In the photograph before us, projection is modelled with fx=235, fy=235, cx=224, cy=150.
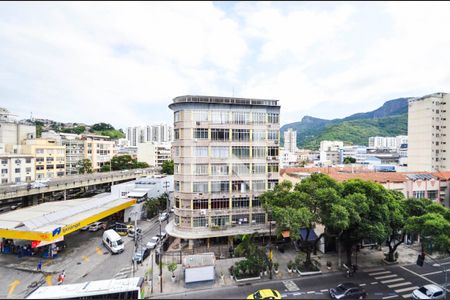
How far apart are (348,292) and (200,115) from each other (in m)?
25.4

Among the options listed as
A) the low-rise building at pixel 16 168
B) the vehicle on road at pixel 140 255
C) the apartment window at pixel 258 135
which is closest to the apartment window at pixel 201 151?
the apartment window at pixel 258 135

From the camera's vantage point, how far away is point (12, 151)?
6344cm

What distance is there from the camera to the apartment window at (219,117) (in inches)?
1289

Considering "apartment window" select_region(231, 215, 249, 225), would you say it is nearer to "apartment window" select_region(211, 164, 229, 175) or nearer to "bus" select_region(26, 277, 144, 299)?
"apartment window" select_region(211, 164, 229, 175)

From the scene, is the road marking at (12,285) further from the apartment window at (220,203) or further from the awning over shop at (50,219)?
the apartment window at (220,203)

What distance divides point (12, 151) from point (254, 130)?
2689 inches

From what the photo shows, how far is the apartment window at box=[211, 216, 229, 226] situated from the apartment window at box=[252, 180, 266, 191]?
5923 millimetres

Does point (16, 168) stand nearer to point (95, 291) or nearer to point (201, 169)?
point (201, 169)

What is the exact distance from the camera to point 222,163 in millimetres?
33188

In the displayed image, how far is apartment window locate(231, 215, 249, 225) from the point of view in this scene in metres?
33.3

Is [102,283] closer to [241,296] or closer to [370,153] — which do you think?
[241,296]

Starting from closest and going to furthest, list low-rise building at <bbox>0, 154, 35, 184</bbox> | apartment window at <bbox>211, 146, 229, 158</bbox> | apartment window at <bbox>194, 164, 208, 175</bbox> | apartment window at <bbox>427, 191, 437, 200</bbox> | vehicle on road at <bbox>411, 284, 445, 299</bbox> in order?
vehicle on road at <bbox>411, 284, 445, 299</bbox>, apartment window at <bbox>194, 164, 208, 175</bbox>, apartment window at <bbox>211, 146, 229, 158</bbox>, apartment window at <bbox>427, 191, 437, 200</bbox>, low-rise building at <bbox>0, 154, 35, 184</bbox>

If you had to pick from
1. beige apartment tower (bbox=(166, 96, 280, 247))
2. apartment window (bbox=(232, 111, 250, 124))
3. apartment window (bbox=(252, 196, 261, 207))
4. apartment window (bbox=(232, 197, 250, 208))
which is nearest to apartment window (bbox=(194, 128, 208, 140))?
beige apartment tower (bbox=(166, 96, 280, 247))

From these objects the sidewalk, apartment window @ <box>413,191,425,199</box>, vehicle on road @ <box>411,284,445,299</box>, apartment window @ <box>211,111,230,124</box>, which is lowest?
the sidewalk
